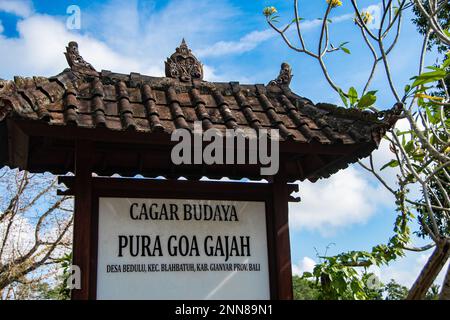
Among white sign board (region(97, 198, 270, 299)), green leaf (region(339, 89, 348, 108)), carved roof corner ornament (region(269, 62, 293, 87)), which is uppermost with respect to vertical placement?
carved roof corner ornament (region(269, 62, 293, 87))

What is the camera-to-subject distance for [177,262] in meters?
3.78

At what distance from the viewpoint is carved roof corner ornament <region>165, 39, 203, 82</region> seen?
445 centimetres

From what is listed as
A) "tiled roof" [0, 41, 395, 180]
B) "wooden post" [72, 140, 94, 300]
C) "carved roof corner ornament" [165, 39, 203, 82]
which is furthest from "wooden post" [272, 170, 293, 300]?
"wooden post" [72, 140, 94, 300]

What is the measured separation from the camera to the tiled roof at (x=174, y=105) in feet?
11.3

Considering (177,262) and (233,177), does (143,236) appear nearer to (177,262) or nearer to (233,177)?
(177,262)

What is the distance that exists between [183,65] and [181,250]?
1.63 meters

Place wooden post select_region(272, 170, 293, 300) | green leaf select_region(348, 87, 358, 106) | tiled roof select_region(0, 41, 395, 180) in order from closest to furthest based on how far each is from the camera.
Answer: tiled roof select_region(0, 41, 395, 180) < wooden post select_region(272, 170, 293, 300) < green leaf select_region(348, 87, 358, 106)

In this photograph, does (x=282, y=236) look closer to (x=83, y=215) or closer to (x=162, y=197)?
(x=162, y=197)

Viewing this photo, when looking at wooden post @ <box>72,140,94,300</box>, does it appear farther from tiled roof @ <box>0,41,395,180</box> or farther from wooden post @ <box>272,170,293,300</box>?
wooden post @ <box>272,170,293,300</box>

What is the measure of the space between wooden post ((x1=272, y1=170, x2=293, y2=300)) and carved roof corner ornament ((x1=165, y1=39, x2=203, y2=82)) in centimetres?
115

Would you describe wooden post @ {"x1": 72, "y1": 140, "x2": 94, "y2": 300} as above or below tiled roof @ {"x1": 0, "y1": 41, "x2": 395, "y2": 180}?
below

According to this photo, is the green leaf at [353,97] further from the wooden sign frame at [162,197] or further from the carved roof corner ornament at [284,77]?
the wooden sign frame at [162,197]

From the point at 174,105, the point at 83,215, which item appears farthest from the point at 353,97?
the point at 83,215

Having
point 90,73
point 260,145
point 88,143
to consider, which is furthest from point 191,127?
point 90,73
